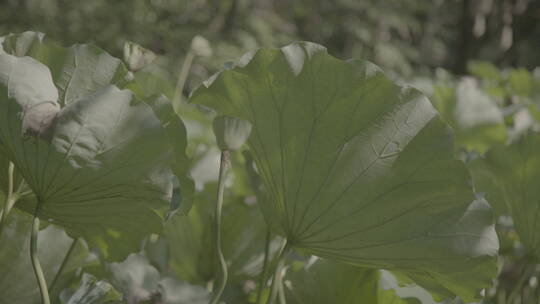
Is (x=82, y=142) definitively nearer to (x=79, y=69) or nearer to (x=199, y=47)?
(x=79, y=69)

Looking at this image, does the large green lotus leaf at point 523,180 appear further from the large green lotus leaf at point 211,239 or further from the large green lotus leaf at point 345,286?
the large green lotus leaf at point 211,239

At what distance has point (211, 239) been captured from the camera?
54 centimetres

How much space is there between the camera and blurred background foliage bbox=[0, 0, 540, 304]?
18.6 inches

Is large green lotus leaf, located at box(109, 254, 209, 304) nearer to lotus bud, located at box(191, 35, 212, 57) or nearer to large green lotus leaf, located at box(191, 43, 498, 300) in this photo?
large green lotus leaf, located at box(191, 43, 498, 300)

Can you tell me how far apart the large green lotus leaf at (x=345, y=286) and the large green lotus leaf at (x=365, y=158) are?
0.20 feet

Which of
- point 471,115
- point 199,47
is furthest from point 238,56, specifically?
point 199,47

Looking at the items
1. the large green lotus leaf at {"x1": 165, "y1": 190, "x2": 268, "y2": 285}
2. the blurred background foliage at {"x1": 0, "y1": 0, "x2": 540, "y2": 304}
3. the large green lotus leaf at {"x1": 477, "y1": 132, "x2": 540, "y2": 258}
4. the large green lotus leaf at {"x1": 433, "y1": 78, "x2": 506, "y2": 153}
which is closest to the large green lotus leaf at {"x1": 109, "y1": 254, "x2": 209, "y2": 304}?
the blurred background foliage at {"x1": 0, "y1": 0, "x2": 540, "y2": 304}

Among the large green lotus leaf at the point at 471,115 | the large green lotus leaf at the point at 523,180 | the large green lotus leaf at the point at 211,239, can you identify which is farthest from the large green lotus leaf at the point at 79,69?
the large green lotus leaf at the point at 471,115

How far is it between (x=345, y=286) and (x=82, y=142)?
0.23 metres

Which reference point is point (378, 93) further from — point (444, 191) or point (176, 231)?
point (176, 231)

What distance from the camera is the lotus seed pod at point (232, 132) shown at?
1.19 ft

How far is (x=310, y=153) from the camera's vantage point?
0.39m

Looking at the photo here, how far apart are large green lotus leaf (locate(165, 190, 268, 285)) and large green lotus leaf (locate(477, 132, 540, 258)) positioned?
0.66 ft

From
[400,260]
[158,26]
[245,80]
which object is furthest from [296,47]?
[158,26]
